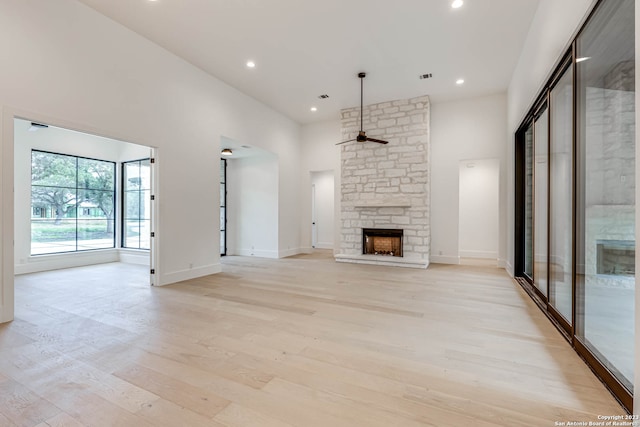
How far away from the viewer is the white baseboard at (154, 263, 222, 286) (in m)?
4.60

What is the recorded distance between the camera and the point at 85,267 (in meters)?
6.38

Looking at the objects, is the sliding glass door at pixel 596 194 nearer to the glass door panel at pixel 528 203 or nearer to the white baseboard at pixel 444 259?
the glass door panel at pixel 528 203

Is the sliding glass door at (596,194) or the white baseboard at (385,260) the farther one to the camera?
the white baseboard at (385,260)

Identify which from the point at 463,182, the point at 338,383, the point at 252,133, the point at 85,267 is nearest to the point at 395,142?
the point at 463,182

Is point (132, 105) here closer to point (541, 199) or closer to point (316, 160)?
point (316, 160)

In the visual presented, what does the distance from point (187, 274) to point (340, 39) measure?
455 cm

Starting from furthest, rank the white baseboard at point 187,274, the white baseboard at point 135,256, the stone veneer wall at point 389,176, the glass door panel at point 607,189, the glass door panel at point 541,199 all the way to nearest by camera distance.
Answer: the white baseboard at point 135,256, the stone veneer wall at point 389,176, the white baseboard at point 187,274, the glass door panel at point 541,199, the glass door panel at point 607,189

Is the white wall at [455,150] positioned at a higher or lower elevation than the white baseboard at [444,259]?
higher

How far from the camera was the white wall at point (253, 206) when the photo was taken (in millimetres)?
7586

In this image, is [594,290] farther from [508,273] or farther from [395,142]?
[395,142]

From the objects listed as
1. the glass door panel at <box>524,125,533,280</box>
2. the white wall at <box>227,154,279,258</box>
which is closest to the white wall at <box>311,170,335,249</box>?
the white wall at <box>227,154,279,258</box>

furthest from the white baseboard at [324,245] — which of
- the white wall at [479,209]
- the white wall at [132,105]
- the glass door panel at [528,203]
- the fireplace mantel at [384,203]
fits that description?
the glass door panel at [528,203]

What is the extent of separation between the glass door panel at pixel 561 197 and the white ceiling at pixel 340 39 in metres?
1.54

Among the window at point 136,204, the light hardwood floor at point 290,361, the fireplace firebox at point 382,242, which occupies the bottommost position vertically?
the light hardwood floor at point 290,361
